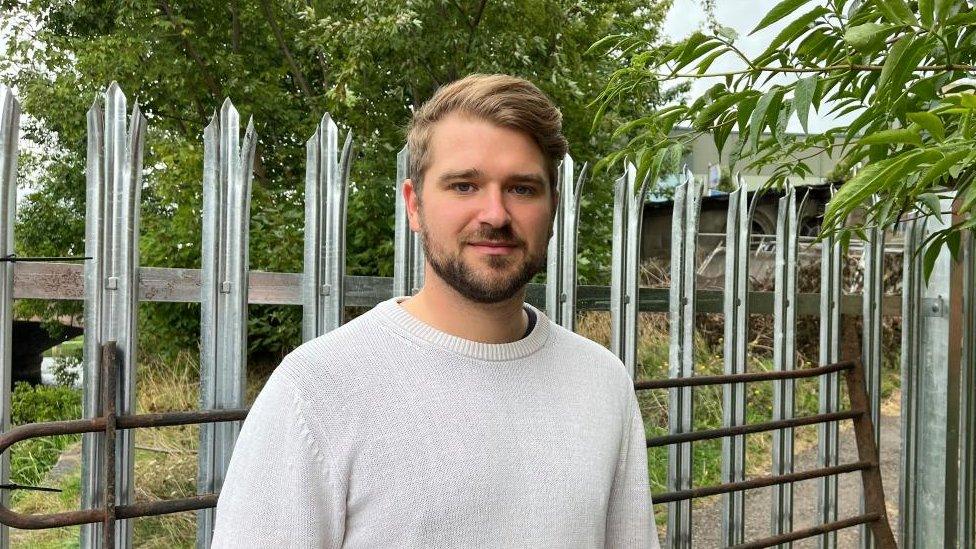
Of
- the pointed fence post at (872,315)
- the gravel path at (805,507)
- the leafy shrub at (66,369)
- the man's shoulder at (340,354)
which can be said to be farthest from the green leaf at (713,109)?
the leafy shrub at (66,369)

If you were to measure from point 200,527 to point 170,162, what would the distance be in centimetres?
658

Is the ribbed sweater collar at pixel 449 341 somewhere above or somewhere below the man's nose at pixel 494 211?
below

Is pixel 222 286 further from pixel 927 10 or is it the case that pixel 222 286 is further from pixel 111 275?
pixel 927 10

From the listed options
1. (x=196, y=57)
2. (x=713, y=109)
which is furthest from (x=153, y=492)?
(x=196, y=57)

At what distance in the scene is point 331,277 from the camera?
215 centimetres

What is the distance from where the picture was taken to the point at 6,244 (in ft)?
5.79

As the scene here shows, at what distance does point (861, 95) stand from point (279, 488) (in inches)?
56.5

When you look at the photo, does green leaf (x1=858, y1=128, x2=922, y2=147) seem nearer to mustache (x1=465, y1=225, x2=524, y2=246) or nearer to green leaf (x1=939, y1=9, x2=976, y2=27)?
green leaf (x1=939, y1=9, x2=976, y2=27)

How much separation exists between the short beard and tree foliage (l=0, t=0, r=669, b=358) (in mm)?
4762

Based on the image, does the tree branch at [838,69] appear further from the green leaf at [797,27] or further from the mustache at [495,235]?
the mustache at [495,235]

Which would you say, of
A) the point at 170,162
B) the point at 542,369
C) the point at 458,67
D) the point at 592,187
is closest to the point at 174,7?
the point at 170,162

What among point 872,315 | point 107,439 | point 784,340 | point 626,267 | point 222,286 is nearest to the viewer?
point 107,439

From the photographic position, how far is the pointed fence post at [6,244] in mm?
1758

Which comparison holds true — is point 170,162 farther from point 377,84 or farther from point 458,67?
point 458,67
